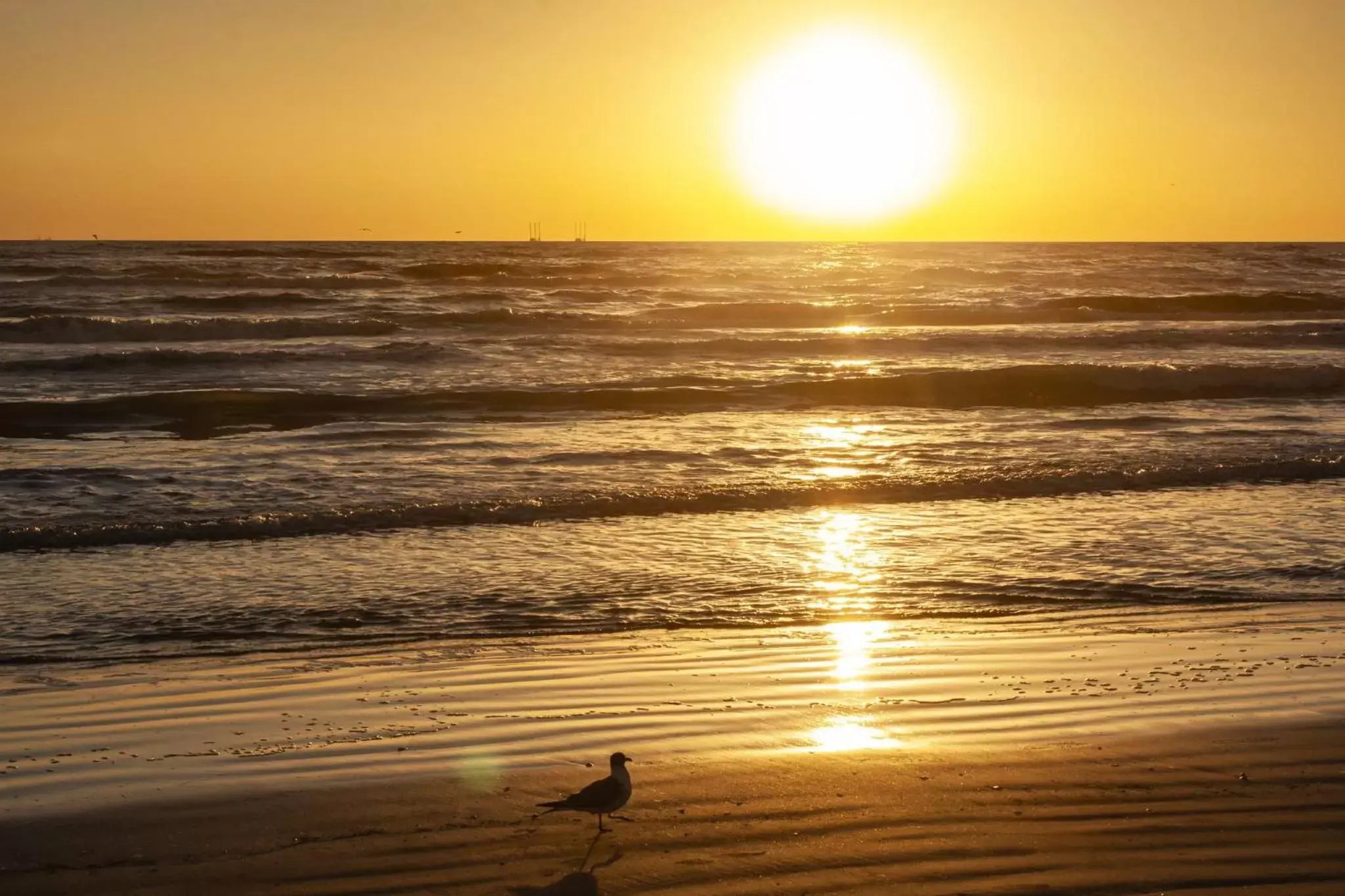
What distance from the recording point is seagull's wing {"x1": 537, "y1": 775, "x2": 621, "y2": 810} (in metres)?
5.00

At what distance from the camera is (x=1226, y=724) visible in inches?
249

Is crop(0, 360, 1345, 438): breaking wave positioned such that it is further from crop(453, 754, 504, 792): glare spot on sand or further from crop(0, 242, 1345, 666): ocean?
crop(453, 754, 504, 792): glare spot on sand

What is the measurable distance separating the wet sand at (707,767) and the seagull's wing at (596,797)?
6.9 inches

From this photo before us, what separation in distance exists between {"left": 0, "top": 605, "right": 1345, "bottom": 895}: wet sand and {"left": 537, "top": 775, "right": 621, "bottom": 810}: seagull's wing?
0.17 m

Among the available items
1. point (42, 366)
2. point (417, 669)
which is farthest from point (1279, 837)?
point (42, 366)

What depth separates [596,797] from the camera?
502 centimetres

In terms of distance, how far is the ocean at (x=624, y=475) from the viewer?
9297mm

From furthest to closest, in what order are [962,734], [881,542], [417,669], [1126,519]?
1. [1126,519]
2. [881,542]
3. [417,669]
4. [962,734]

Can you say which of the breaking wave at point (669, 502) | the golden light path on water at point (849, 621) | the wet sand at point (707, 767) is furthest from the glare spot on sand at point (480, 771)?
the breaking wave at point (669, 502)

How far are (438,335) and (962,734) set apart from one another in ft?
97.9

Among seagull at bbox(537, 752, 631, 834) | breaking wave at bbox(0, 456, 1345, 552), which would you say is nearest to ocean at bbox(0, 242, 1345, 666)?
breaking wave at bbox(0, 456, 1345, 552)

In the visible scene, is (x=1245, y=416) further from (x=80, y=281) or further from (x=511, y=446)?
(x=80, y=281)

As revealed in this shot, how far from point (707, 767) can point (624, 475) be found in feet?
29.3

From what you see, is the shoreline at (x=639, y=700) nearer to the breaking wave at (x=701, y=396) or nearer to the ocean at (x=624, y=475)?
the ocean at (x=624, y=475)
